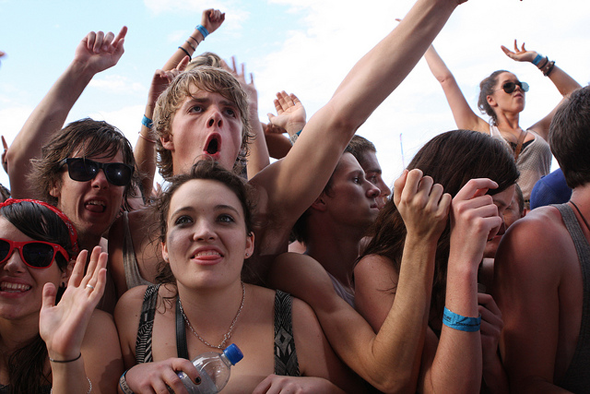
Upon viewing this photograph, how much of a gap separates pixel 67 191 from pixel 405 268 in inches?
73.1

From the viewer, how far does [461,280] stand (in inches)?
63.8

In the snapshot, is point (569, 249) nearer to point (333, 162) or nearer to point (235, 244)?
point (333, 162)

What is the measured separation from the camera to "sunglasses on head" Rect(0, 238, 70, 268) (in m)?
2.02

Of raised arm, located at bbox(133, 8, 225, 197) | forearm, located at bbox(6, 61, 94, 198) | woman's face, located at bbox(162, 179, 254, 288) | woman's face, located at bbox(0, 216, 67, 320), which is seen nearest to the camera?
woman's face, located at bbox(162, 179, 254, 288)

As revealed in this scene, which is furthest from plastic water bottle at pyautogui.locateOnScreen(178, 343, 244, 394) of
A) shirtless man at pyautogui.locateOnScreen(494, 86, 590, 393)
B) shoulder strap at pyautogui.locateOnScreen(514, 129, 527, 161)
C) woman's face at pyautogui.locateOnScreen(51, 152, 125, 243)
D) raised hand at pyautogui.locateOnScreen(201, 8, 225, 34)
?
raised hand at pyautogui.locateOnScreen(201, 8, 225, 34)

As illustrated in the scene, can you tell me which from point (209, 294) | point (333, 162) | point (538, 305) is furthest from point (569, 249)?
point (209, 294)

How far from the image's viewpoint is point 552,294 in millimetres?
1691

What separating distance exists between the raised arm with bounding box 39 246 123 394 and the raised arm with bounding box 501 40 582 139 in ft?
13.9

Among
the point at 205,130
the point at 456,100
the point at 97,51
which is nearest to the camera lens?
the point at 205,130

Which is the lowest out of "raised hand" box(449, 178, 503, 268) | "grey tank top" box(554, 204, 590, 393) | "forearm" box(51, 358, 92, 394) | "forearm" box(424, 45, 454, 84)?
"grey tank top" box(554, 204, 590, 393)

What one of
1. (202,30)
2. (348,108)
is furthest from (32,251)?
(202,30)

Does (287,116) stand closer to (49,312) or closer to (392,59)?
(392,59)

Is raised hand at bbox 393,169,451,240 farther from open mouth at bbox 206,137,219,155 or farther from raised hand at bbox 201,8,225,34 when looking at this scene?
raised hand at bbox 201,8,225,34

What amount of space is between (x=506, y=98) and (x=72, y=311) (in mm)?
4386
